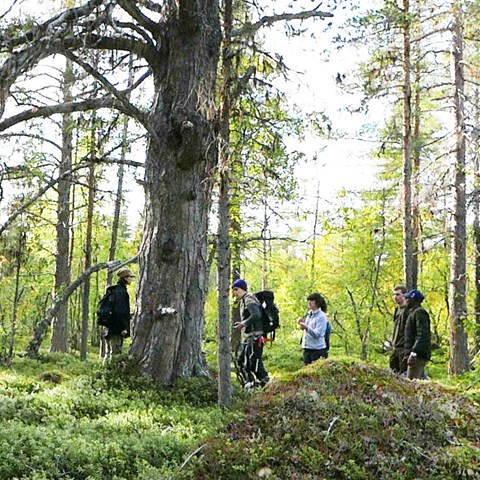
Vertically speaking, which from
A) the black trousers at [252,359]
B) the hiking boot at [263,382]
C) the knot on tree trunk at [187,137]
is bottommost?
the hiking boot at [263,382]

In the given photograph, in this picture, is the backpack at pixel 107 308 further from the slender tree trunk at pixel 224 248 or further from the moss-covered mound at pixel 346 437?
the moss-covered mound at pixel 346 437

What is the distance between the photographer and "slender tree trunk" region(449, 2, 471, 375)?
13.4 m

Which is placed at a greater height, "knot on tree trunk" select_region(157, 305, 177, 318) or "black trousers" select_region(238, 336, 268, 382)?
"knot on tree trunk" select_region(157, 305, 177, 318)

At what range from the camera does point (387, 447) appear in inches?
193

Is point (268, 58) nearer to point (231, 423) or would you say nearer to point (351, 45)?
point (231, 423)

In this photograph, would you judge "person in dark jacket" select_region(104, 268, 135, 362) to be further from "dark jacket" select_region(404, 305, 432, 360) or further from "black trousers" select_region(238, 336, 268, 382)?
"dark jacket" select_region(404, 305, 432, 360)

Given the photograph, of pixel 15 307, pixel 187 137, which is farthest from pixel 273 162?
pixel 15 307

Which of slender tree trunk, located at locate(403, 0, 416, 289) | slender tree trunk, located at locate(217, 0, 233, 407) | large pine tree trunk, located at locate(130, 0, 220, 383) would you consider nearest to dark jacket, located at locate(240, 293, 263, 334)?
large pine tree trunk, located at locate(130, 0, 220, 383)

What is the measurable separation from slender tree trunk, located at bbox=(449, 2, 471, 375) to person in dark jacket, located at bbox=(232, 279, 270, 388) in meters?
6.52

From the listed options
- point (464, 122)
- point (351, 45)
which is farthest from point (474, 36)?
point (351, 45)

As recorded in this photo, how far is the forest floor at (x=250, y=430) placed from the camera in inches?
174

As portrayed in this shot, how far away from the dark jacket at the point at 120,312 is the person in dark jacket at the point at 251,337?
182 centimetres

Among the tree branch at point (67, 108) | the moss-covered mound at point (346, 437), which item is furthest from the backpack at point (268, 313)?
the tree branch at point (67, 108)

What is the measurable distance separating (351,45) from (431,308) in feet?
40.9
